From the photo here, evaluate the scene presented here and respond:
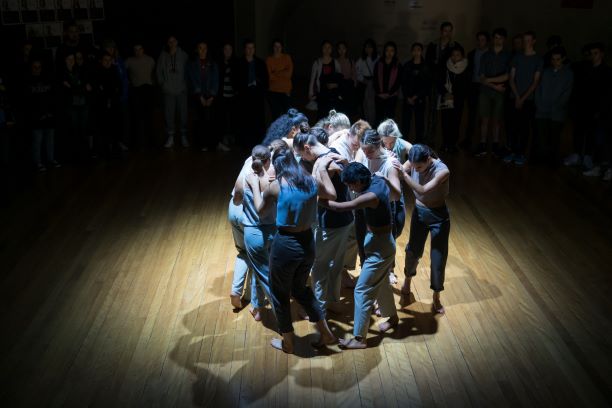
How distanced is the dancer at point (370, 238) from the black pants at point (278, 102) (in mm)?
4907

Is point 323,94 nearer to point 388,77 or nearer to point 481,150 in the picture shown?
A: point 388,77

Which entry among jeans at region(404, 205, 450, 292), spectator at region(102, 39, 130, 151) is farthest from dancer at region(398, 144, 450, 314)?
spectator at region(102, 39, 130, 151)

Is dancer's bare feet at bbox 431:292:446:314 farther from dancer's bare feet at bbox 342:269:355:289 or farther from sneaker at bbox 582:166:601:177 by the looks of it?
sneaker at bbox 582:166:601:177

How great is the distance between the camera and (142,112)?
31.4 ft

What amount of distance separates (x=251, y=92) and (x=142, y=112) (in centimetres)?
169

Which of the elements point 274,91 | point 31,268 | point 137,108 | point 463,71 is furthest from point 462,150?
point 31,268

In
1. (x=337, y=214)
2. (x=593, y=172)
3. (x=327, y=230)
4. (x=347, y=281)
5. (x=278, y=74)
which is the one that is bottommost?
(x=347, y=281)

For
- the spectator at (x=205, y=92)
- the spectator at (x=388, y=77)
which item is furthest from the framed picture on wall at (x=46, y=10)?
the spectator at (x=388, y=77)

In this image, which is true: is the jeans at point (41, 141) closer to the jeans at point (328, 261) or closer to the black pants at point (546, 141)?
the jeans at point (328, 261)

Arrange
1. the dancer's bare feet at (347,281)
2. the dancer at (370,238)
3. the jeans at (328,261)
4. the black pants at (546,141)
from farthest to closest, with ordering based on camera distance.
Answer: the black pants at (546,141) → the dancer's bare feet at (347,281) → the jeans at (328,261) → the dancer at (370,238)

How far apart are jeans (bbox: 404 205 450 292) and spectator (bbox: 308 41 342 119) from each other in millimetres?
4473

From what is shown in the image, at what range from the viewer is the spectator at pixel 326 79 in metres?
9.18

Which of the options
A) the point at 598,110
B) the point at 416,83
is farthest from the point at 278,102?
the point at 598,110

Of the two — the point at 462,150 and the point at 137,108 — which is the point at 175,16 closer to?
the point at 137,108
